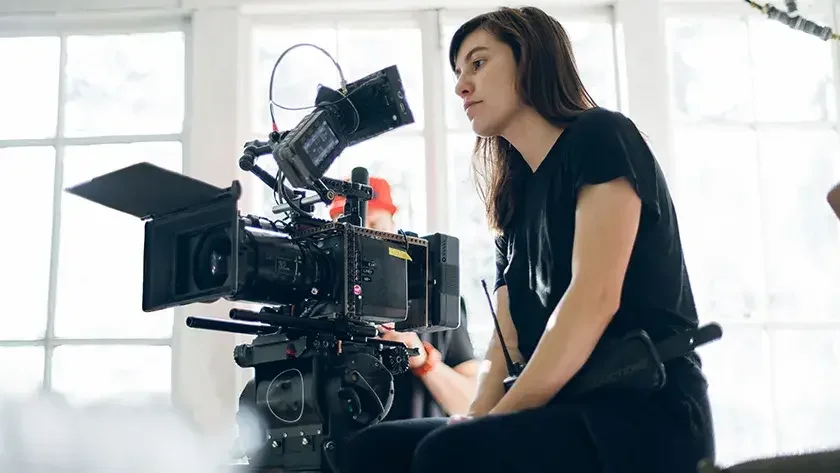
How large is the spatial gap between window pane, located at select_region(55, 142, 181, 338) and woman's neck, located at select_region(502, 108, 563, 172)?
1489 mm

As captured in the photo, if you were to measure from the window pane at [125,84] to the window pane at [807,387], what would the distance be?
5.96ft

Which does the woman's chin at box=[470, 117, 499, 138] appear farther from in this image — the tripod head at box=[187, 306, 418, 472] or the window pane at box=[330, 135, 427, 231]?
the window pane at box=[330, 135, 427, 231]

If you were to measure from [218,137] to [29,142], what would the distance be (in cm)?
58

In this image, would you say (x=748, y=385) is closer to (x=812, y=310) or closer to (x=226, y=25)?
(x=812, y=310)

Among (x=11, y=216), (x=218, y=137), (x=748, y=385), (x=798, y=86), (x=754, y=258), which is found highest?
(x=798, y=86)

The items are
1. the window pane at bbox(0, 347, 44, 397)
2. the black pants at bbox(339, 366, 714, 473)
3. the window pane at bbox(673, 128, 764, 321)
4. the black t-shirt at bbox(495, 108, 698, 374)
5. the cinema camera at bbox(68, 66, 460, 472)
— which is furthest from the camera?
the window pane at bbox(673, 128, 764, 321)

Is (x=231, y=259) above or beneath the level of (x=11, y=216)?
beneath

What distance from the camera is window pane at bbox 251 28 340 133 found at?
2.48 m

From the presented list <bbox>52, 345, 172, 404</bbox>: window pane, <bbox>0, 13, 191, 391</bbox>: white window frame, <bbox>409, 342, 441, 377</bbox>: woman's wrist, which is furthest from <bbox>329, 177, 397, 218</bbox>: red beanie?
<bbox>52, 345, 172, 404</bbox>: window pane

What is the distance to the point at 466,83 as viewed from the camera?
1.15 m

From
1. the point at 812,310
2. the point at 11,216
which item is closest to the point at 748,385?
the point at 812,310

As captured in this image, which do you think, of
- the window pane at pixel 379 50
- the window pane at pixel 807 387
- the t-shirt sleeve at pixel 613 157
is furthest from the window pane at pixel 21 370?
the window pane at pixel 807 387

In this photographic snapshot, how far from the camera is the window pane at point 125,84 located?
2457 mm

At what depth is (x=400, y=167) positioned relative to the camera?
2.42m
